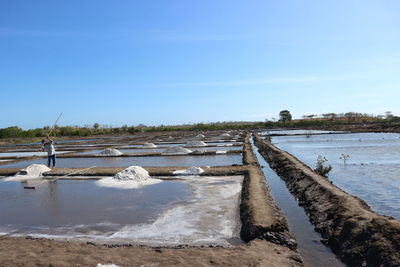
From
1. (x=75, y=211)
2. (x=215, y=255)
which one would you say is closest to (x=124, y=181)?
(x=75, y=211)

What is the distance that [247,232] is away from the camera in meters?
4.79

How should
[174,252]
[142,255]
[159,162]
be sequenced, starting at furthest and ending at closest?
[159,162], [174,252], [142,255]

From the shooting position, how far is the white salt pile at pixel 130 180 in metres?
9.19

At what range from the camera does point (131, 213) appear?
6.36 m

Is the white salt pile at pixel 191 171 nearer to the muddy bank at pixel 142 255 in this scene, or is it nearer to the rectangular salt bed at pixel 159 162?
the rectangular salt bed at pixel 159 162

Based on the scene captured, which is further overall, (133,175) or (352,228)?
(133,175)

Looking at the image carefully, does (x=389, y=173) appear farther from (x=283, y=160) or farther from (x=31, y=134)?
(x=31, y=134)

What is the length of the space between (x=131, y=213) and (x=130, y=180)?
329 centimetres

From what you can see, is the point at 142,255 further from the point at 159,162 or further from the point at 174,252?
the point at 159,162

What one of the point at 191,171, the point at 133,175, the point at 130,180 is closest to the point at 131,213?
the point at 130,180

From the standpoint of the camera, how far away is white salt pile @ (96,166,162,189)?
362 inches

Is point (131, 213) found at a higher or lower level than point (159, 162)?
lower

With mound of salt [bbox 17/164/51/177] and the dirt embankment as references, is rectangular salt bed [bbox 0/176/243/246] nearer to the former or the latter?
the dirt embankment

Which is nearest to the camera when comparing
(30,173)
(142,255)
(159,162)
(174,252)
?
(142,255)
